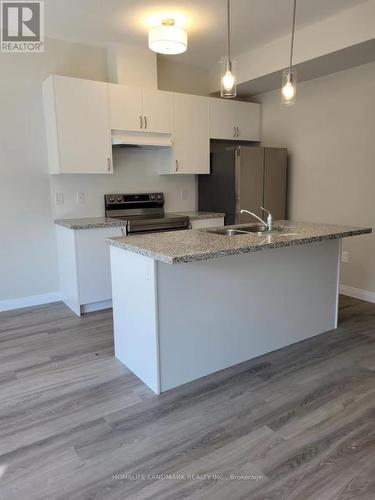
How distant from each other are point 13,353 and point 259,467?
6.72 ft

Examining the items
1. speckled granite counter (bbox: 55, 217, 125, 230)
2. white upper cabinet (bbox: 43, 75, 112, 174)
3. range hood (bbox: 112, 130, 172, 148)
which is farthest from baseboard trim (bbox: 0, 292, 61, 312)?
range hood (bbox: 112, 130, 172, 148)

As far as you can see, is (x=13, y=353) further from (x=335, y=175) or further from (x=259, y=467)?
(x=335, y=175)

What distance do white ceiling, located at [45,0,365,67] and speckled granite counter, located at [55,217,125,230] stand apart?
1.80m

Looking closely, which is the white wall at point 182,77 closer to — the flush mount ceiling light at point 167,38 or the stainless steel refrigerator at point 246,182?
the stainless steel refrigerator at point 246,182

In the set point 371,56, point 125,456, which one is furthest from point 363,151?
point 125,456

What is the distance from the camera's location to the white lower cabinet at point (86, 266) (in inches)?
139

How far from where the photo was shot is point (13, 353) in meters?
2.84

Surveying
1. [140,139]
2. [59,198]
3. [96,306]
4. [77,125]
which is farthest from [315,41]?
[96,306]

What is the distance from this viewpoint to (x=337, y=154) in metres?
4.03

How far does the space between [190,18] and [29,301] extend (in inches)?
125

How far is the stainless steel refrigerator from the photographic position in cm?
422

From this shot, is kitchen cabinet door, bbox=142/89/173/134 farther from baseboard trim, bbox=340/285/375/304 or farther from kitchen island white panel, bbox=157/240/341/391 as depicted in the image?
baseboard trim, bbox=340/285/375/304

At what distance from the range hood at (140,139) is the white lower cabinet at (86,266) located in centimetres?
91

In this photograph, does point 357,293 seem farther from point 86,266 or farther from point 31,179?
point 31,179
